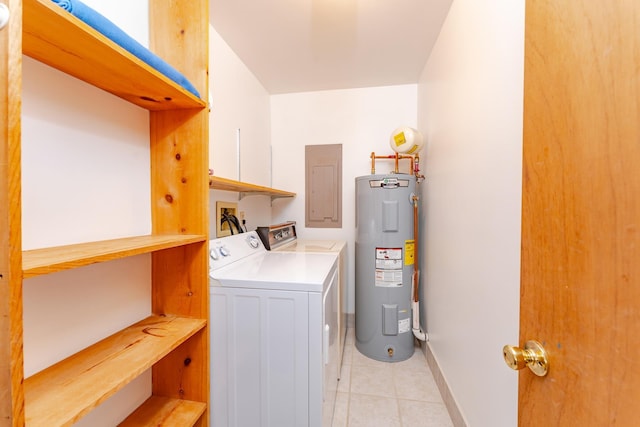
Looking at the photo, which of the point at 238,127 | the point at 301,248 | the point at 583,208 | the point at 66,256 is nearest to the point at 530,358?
the point at 583,208

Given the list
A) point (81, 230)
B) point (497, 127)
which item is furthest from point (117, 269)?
point (497, 127)

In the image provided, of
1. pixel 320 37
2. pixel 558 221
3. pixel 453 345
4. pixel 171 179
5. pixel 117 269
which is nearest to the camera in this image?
pixel 558 221

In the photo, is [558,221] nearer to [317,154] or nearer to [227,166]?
[227,166]

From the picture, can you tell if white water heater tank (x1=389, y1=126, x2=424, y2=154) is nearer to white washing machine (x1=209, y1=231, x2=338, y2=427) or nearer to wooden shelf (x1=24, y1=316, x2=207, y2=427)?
white washing machine (x1=209, y1=231, x2=338, y2=427)

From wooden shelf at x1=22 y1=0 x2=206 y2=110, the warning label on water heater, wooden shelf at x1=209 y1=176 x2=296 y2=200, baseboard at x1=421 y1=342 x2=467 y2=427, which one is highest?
wooden shelf at x1=22 y1=0 x2=206 y2=110

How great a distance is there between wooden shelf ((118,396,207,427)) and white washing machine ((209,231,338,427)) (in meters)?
0.13

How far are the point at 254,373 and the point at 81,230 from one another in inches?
33.0

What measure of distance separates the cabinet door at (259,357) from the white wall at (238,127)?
76 cm

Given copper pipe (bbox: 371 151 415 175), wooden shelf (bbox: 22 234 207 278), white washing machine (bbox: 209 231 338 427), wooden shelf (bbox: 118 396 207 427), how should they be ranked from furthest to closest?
copper pipe (bbox: 371 151 415 175), white washing machine (bbox: 209 231 338 427), wooden shelf (bbox: 118 396 207 427), wooden shelf (bbox: 22 234 207 278)

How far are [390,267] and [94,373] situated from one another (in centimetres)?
178

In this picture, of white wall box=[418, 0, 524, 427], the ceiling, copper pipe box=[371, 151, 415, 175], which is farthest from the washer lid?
the ceiling

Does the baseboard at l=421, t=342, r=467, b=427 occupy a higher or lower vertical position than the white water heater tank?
lower

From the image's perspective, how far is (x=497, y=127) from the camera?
1.04 m

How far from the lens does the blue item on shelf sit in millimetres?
550
